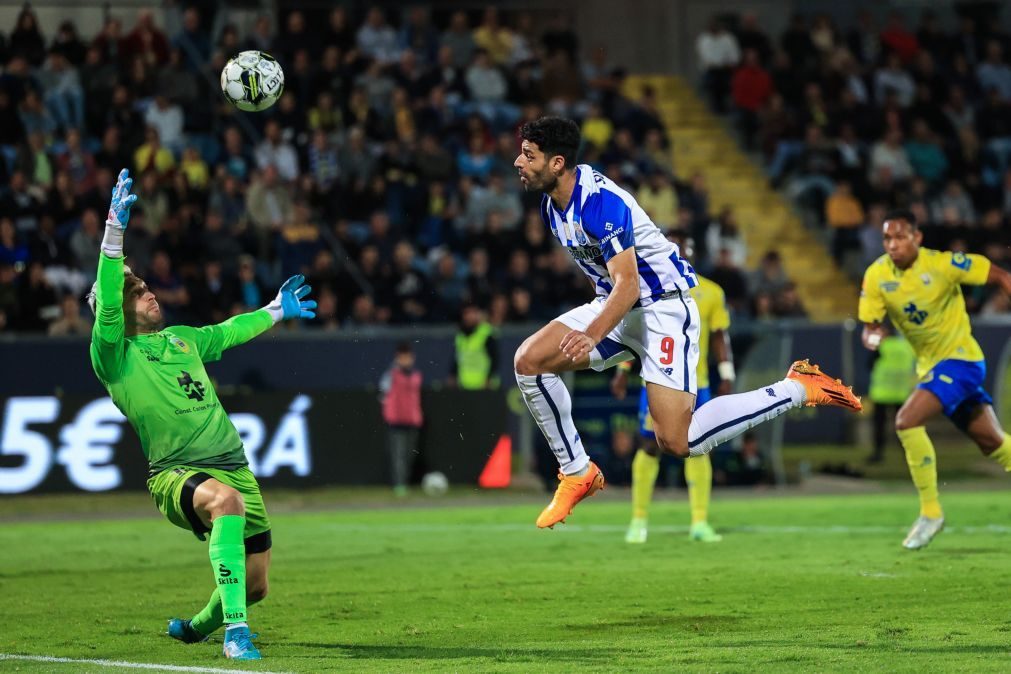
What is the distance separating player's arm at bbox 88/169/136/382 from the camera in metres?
8.02

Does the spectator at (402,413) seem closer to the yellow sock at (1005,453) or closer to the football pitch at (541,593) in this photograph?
the football pitch at (541,593)

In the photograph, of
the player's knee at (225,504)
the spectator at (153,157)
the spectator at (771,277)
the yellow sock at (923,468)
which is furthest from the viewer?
the spectator at (771,277)

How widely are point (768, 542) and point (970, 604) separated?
4032mm

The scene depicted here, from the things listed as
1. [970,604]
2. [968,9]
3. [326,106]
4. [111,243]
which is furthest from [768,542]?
[968,9]

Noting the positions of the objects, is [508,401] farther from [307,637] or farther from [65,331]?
[307,637]

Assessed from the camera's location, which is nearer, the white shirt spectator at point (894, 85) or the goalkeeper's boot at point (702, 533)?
the goalkeeper's boot at point (702, 533)

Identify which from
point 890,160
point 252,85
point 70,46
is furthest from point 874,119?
point 252,85

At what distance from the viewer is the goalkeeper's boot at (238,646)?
804cm

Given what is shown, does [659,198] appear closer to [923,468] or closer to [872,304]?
[872,304]

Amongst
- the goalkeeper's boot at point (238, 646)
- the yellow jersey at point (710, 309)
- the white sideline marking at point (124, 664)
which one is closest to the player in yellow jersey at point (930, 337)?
the yellow jersey at point (710, 309)

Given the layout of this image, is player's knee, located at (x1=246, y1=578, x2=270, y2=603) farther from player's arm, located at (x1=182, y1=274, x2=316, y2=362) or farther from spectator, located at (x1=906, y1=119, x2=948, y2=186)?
spectator, located at (x1=906, y1=119, x2=948, y2=186)

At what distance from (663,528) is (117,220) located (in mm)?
8095

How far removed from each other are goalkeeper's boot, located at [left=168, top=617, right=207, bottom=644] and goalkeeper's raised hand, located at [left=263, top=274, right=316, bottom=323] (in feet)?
5.77

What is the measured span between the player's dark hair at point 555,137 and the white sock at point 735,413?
5.78 feet
